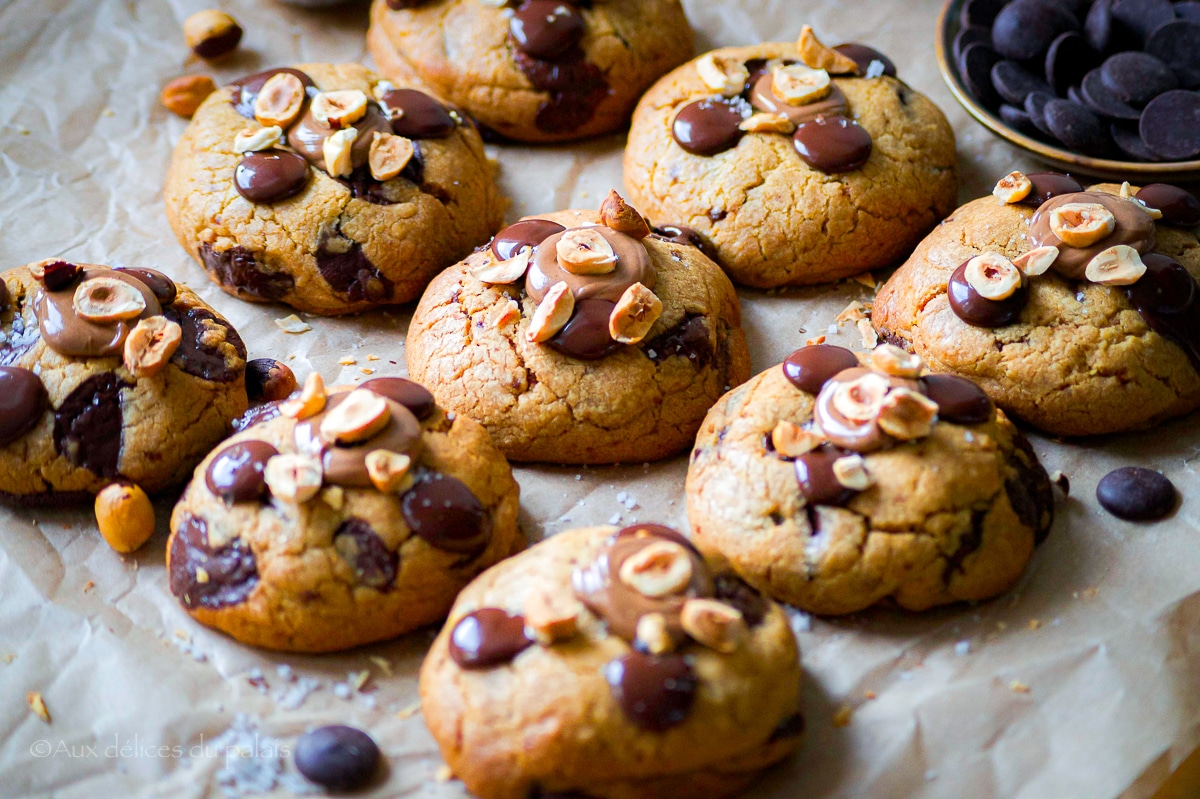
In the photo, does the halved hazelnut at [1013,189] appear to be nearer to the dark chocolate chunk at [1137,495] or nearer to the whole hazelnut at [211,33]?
the dark chocolate chunk at [1137,495]

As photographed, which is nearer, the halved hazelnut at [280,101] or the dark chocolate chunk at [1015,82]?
the halved hazelnut at [280,101]

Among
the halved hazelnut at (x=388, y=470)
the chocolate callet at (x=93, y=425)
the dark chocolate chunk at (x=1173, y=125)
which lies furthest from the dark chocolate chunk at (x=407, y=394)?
the dark chocolate chunk at (x=1173, y=125)

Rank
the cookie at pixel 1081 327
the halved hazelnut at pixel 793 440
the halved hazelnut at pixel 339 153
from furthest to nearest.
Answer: the halved hazelnut at pixel 339 153 < the cookie at pixel 1081 327 < the halved hazelnut at pixel 793 440

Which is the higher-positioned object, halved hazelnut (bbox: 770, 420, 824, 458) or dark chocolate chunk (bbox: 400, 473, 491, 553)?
halved hazelnut (bbox: 770, 420, 824, 458)

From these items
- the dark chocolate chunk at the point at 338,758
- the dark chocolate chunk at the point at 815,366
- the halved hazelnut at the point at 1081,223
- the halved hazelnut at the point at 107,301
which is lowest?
the dark chocolate chunk at the point at 338,758

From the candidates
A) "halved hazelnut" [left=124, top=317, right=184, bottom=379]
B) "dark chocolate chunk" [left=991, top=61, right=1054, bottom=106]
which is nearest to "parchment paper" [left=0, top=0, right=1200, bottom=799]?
"halved hazelnut" [left=124, top=317, right=184, bottom=379]

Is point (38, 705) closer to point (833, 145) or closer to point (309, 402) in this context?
point (309, 402)

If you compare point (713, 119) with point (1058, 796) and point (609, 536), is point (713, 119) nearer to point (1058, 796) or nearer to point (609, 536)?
point (609, 536)

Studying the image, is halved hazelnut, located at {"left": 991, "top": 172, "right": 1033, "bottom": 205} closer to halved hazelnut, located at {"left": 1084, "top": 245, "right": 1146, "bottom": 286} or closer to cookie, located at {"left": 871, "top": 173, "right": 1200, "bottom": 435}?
cookie, located at {"left": 871, "top": 173, "right": 1200, "bottom": 435}
